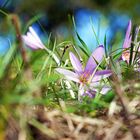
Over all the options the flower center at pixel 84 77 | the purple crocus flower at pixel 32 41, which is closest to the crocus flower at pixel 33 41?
the purple crocus flower at pixel 32 41

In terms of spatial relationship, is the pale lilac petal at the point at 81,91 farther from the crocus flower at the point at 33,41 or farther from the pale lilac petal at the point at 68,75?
the crocus flower at the point at 33,41

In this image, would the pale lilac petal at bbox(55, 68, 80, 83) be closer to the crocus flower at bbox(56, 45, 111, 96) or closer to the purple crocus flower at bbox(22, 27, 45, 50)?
the crocus flower at bbox(56, 45, 111, 96)

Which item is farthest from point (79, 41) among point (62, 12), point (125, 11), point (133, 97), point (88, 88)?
point (62, 12)

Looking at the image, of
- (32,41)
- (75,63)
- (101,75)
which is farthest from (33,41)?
(101,75)

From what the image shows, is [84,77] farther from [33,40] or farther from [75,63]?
[33,40]

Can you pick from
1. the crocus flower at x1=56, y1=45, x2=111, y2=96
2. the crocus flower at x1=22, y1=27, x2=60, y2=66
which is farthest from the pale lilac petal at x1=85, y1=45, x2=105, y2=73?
the crocus flower at x1=22, y1=27, x2=60, y2=66

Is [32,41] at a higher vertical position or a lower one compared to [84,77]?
higher
